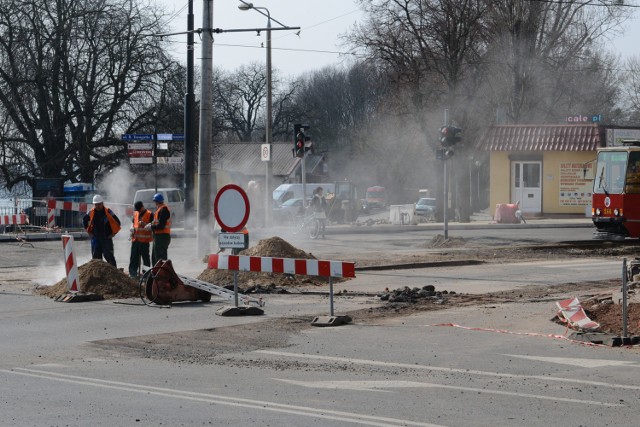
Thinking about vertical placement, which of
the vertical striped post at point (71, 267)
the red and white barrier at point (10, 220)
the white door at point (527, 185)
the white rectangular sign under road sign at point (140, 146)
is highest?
the white rectangular sign under road sign at point (140, 146)

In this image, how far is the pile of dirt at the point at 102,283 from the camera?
1711 cm

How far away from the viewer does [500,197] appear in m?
48.9

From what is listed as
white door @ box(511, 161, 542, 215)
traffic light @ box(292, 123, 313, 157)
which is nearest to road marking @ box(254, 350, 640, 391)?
traffic light @ box(292, 123, 313, 157)

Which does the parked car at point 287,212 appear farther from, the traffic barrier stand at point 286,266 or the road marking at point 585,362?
the road marking at point 585,362

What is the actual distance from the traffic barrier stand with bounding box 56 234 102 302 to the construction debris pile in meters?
4.54

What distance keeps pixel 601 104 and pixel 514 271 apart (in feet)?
163

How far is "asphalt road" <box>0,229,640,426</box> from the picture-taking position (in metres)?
7.85

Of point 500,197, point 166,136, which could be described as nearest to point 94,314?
point 166,136

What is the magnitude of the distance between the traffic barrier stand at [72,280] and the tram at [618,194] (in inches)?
665

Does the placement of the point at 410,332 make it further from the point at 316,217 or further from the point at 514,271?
the point at 316,217

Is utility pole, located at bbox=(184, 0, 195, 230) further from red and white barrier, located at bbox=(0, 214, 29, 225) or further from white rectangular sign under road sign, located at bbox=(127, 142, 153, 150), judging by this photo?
red and white barrier, located at bbox=(0, 214, 29, 225)

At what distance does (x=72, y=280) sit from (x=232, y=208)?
10.5 feet

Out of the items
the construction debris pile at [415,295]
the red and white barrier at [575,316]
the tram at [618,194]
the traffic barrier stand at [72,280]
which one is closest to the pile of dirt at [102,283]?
the traffic barrier stand at [72,280]

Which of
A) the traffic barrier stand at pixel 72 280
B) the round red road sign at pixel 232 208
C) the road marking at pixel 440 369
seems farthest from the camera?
the traffic barrier stand at pixel 72 280
